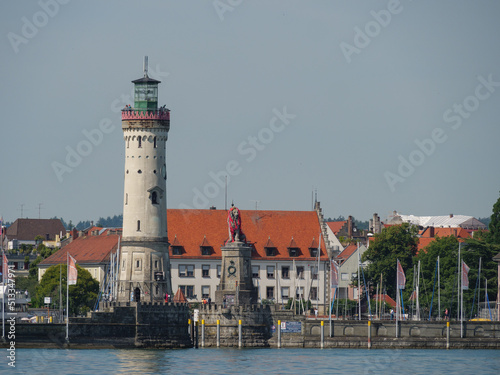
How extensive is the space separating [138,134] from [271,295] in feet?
131

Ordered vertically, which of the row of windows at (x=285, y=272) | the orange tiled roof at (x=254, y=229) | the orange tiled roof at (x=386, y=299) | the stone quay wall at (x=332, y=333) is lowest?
the stone quay wall at (x=332, y=333)

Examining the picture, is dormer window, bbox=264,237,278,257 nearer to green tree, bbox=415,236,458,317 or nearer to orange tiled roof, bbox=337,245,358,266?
orange tiled roof, bbox=337,245,358,266

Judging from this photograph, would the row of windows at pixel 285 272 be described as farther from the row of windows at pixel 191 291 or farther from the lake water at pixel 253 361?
the lake water at pixel 253 361

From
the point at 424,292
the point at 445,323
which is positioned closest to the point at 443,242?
the point at 424,292

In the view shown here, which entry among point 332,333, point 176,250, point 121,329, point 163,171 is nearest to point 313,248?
point 176,250

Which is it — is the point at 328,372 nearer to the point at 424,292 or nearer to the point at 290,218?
the point at 424,292

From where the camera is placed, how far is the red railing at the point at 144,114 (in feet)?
396

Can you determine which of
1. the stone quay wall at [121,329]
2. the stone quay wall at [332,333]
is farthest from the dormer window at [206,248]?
the stone quay wall at [121,329]

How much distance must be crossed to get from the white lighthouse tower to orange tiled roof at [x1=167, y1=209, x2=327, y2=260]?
32.5 metres

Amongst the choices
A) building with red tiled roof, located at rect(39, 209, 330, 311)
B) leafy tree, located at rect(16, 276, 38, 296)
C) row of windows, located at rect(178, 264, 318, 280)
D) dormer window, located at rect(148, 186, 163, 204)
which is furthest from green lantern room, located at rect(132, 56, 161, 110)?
leafy tree, located at rect(16, 276, 38, 296)

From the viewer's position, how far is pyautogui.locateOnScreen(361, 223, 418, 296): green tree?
15150 centimetres

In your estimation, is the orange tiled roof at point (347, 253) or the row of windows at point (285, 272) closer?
the row of windows at point (285, 272)

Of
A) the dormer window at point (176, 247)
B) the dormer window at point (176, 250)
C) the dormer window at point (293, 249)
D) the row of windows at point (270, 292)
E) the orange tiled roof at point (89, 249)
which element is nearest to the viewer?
the row of windows at point (270, 292)

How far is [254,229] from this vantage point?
516 feet
